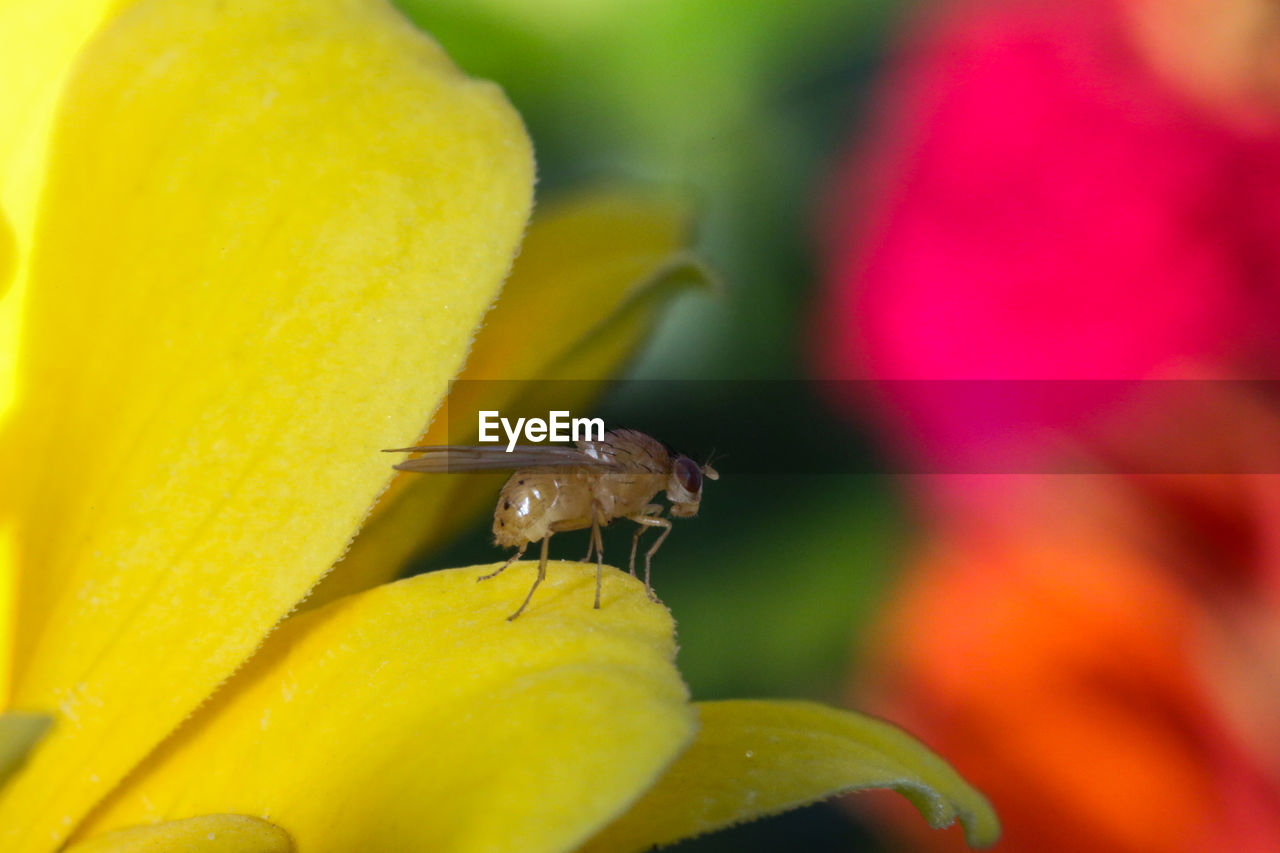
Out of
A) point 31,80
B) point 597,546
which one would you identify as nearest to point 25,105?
point 31,80

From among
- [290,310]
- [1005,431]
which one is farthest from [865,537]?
[290,310]

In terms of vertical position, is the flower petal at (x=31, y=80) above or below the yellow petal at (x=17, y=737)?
above

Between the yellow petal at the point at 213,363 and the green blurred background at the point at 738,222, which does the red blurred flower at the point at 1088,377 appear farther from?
the yellow petal at the point at 213,363

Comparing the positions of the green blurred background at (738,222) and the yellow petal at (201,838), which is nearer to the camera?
the yellow petal at (201,838)

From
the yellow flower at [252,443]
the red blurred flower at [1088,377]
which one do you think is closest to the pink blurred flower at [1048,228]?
the red blurred flower at [1088,377]

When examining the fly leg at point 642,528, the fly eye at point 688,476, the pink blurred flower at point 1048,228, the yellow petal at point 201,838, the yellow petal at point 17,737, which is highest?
the pink blurred flower at point 1048,228

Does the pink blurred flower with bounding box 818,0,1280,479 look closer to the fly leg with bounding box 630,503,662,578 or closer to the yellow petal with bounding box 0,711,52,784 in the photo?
the fly leg with bounding box 630,503,662,578

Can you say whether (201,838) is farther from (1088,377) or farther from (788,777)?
(1088,377)
